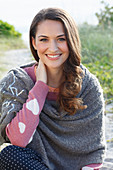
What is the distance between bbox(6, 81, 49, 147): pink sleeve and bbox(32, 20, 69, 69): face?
0.20 metres

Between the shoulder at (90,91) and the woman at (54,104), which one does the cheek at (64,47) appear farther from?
the shoulder at (90,91)

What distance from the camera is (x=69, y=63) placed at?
6.75ft

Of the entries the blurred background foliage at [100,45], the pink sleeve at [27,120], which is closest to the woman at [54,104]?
the pink sleeve at [27,120]

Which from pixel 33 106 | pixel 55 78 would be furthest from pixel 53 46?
pixel 33 106

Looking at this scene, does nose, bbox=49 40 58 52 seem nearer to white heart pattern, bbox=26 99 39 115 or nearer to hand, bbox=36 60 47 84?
hand, bbox=36 60 47 84

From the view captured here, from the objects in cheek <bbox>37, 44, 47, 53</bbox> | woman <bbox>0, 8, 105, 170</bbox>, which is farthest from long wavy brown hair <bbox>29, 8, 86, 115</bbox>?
cheek <bbox>37, 44, 47, 53</bbox>

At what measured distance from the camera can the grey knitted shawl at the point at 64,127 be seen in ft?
6.63

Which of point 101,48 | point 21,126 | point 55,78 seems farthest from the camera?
point 101,48

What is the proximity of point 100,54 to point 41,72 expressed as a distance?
392cm

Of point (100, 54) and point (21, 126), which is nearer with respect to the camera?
point (21, 126)

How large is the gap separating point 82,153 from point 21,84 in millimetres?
672

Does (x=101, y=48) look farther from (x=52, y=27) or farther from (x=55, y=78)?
(x=52, y=27)

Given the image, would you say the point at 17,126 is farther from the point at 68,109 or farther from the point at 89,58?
the point at 89,58

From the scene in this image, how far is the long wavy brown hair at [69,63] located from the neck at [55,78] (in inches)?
2.6
